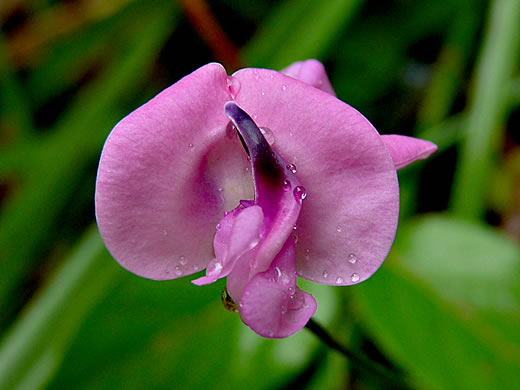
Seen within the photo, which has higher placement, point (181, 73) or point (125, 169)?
point (125, 169)

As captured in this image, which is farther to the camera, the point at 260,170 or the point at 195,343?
the point at 195,343

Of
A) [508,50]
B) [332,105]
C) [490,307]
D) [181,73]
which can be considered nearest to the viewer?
[332,105]

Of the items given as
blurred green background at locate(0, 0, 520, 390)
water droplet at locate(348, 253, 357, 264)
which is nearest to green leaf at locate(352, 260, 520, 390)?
blurred green background at locate(0, 0, 520, 390)

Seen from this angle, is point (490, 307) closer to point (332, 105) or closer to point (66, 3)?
point (332, 105)

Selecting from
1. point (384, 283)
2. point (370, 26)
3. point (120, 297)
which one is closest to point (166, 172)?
point (120, 297)

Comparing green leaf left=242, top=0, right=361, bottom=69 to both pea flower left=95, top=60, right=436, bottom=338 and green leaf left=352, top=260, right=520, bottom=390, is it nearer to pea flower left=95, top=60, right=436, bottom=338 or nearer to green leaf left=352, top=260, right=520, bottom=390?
green leaf left=352, top=260, right=520, bottom=390

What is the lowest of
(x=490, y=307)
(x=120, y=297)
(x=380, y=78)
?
(x=490, y=307)

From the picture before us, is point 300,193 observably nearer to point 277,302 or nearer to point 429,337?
point 277,302
